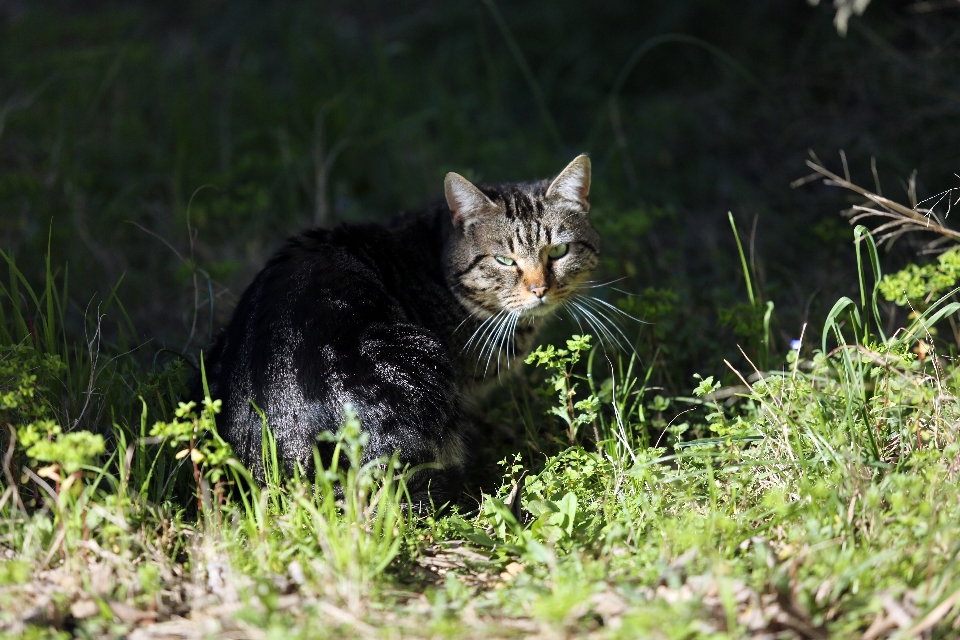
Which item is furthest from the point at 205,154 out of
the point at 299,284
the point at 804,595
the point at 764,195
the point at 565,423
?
the point at 804,595

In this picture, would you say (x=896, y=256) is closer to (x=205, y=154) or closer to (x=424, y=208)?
(x=424, y=208)

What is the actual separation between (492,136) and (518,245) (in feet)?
7.62

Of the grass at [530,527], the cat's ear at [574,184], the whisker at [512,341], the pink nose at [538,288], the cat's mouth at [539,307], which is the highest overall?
the cat's ear at [574,184]

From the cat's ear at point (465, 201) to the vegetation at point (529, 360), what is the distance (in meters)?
0.67

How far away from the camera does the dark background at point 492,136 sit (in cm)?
407

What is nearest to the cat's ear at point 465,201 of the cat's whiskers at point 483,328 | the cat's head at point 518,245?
the cat's head at point 518,245

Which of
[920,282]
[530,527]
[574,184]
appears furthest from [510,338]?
[920,282]

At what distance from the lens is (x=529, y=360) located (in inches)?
113

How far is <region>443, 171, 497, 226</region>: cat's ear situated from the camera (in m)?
3.20

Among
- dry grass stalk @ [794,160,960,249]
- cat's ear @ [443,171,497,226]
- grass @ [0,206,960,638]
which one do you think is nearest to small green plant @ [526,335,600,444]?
grass @ [0,206,960,638]

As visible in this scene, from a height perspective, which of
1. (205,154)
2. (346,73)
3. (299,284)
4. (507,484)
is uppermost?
(346,73)

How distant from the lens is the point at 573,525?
8.21 feet

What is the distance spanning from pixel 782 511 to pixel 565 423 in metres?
1.15

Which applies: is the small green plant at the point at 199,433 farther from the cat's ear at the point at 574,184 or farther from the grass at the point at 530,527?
the cat's ear at the point at 574,184
